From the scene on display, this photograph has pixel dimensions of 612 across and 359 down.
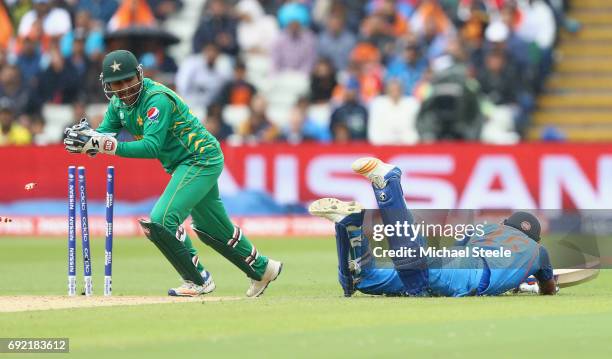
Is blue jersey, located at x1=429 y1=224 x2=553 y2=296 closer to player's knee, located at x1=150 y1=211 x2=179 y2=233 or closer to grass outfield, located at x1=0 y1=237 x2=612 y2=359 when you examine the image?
grass outfield, located at x1=0 y1=237 x2=612 y2=359

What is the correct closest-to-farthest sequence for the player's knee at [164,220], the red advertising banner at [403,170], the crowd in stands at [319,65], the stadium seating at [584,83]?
the player's knee at [164,220]
the red advertising banner at [403,170]
the crowd in stands at [319,65]
the stadium seating at [584,83]

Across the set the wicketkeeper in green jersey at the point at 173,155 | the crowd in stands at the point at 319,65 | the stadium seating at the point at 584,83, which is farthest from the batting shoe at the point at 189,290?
the stadium seating at the point at 584,83

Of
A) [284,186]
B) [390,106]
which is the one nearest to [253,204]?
[284,186]

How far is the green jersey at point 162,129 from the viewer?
10.7 meters

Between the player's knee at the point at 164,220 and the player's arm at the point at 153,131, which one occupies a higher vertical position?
the player's arm at the point at 153,131

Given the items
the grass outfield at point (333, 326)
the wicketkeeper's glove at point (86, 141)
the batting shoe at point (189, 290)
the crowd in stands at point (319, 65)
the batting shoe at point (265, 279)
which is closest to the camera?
the grass outfield at point (333, 326)

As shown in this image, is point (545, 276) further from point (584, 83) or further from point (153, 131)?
point (584, 83)

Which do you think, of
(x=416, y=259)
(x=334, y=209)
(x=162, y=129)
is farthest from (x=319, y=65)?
(x=416, y=259)

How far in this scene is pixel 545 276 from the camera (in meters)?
10.7

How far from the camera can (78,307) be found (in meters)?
10.1

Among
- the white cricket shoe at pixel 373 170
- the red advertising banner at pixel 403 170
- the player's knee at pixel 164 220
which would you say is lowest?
the red advertising banner at pixel 403 170

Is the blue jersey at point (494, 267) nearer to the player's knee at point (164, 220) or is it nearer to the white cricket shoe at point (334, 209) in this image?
the white cricket shoe at point (334, 209)

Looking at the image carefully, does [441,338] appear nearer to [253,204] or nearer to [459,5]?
[253,204]

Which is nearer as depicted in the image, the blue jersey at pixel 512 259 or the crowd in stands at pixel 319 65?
the blue jersey at pixel 512 259
